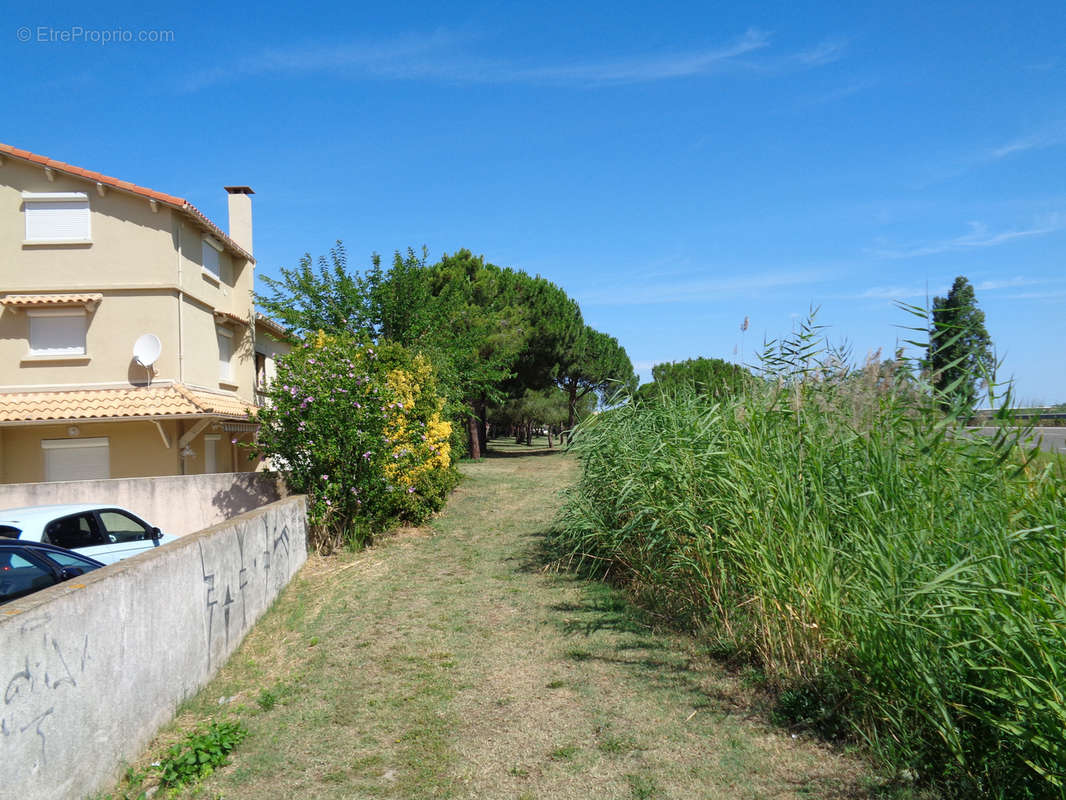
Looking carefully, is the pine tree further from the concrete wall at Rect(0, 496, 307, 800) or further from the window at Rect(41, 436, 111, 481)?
the window at Rect(41, 436, 111, 481)

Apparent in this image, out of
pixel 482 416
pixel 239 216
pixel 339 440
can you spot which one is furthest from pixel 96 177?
pixel 482 416

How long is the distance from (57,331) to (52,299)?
2.72 feet

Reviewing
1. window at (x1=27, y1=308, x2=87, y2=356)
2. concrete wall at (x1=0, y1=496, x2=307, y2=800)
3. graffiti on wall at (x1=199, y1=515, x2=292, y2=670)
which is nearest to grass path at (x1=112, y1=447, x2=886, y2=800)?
graffiti on wall at (x1=199, y1=515, x2=292, y2=670)

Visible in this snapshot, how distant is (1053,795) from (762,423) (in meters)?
3.50

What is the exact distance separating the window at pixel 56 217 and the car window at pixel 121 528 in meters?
10.4

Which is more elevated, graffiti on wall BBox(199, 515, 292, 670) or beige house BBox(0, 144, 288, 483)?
beige house BBox(0, 144, 288, 483)

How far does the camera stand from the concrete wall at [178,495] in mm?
12586

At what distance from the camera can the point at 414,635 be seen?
7.43m

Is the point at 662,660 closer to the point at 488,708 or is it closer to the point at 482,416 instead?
the point at 488,708

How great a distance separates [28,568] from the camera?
5719 mm

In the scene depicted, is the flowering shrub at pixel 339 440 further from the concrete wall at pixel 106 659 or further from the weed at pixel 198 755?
the weed at pixel 198 755

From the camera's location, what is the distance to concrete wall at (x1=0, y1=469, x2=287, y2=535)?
41.3ft

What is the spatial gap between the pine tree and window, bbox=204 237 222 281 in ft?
61.3

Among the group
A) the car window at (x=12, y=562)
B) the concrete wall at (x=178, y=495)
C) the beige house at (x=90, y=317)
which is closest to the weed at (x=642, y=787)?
the car window at (x=12, y=562)
